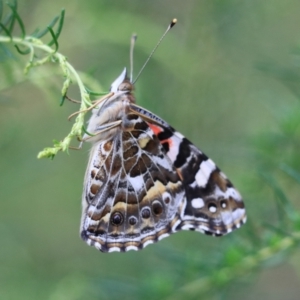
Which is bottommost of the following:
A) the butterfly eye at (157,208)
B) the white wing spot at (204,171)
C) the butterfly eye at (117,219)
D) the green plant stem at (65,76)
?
the butterfly eye at (117,219)

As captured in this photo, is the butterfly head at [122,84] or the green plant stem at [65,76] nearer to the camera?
the green plant stem at [65,76]

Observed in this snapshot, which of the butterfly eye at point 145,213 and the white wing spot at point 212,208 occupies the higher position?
the white wing spot at point 212,208

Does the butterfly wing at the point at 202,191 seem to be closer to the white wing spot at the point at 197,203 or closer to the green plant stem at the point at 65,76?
the white wing spot at the point at 197,203

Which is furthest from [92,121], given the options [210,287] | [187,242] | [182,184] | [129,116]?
[187,242]

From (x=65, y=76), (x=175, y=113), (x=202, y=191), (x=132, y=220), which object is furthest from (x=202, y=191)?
(x=65, y=76)

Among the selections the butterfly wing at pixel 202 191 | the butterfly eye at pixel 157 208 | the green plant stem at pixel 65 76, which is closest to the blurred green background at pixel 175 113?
the butterfly wing at pixel 202 191

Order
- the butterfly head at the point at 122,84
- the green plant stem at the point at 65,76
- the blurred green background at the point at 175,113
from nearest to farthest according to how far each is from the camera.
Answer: the green plant stem at the point at 65,76, the butterfly head at the point at 122,84, the blurred green background at the point at 175,113

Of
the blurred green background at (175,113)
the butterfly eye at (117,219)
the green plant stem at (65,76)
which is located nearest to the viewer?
the green plant stem at (65,76)

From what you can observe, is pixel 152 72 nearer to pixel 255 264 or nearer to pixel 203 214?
pixel 203 214

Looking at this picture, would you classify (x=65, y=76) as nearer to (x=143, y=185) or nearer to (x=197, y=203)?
(x=143, y=185)
